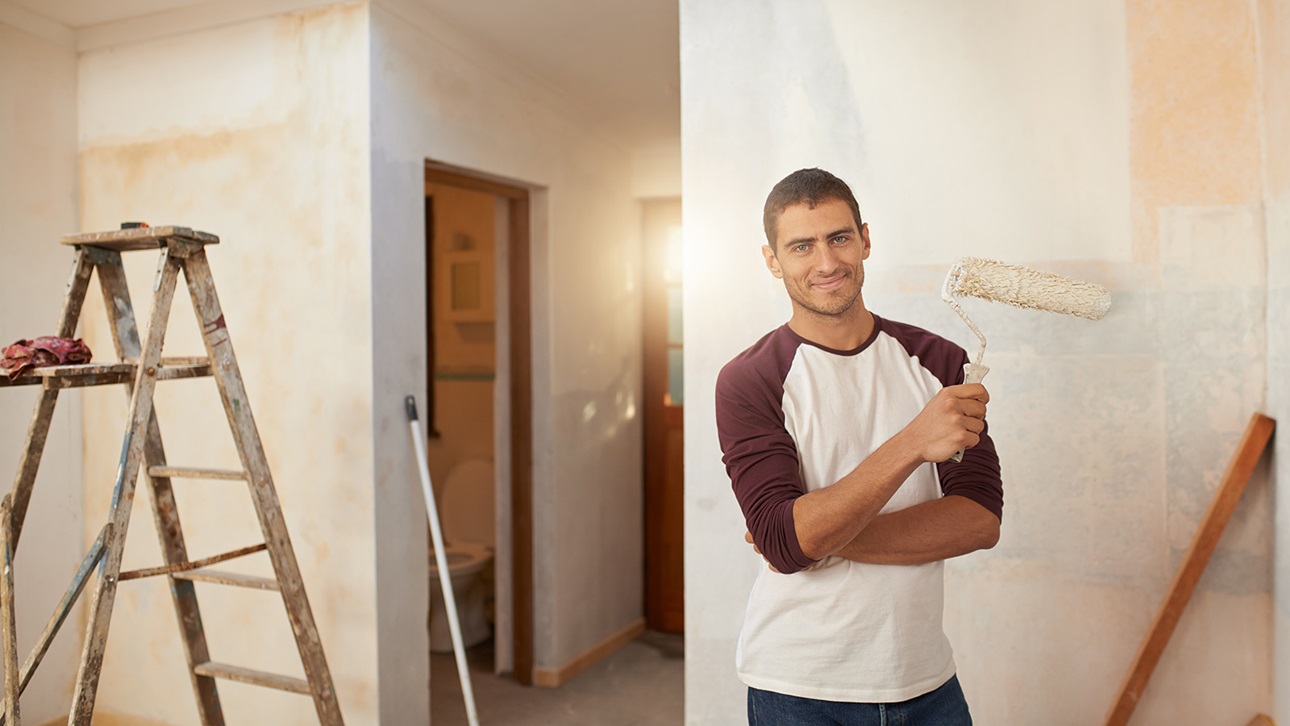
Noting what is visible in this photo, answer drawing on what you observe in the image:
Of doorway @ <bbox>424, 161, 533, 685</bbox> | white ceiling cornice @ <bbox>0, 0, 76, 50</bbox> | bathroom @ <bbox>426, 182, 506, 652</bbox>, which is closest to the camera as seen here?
white ceiling cornice @ <bbox>0, 0, 76, 50</bbox>

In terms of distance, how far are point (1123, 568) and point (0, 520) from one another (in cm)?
254

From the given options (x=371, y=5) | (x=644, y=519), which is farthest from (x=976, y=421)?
(x=644, y=519)

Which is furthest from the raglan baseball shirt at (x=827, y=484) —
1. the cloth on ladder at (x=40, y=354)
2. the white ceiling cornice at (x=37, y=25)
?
the white ceiling cornice at (x=37, y=25)

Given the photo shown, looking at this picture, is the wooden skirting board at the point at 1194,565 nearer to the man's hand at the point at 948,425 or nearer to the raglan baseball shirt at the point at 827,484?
the raglan baseball shirt at the point at 827,484

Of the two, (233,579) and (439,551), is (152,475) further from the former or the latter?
(439,551)

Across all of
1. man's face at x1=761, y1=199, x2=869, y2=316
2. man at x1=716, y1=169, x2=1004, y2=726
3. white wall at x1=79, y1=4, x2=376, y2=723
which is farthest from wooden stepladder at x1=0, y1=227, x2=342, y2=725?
man's face at x1=761, y1=199, x2=869, y2=316

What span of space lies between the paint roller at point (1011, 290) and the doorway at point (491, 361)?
6.94 feet

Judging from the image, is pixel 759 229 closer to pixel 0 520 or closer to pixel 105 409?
pixel 0 520

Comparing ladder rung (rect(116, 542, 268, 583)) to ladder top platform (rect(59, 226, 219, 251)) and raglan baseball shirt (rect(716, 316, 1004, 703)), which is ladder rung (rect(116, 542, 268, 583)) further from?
raglan baseball shirt (rect(716, 316, 1004, 703))

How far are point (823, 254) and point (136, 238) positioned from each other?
5.37 feet

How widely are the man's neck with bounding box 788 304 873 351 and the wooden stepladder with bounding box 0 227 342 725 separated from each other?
4.89 feet

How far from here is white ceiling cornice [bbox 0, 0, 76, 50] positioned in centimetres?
288

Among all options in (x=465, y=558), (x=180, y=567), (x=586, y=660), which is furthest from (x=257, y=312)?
(x=586, y=660)

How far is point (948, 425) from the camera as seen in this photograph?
1.18 m
